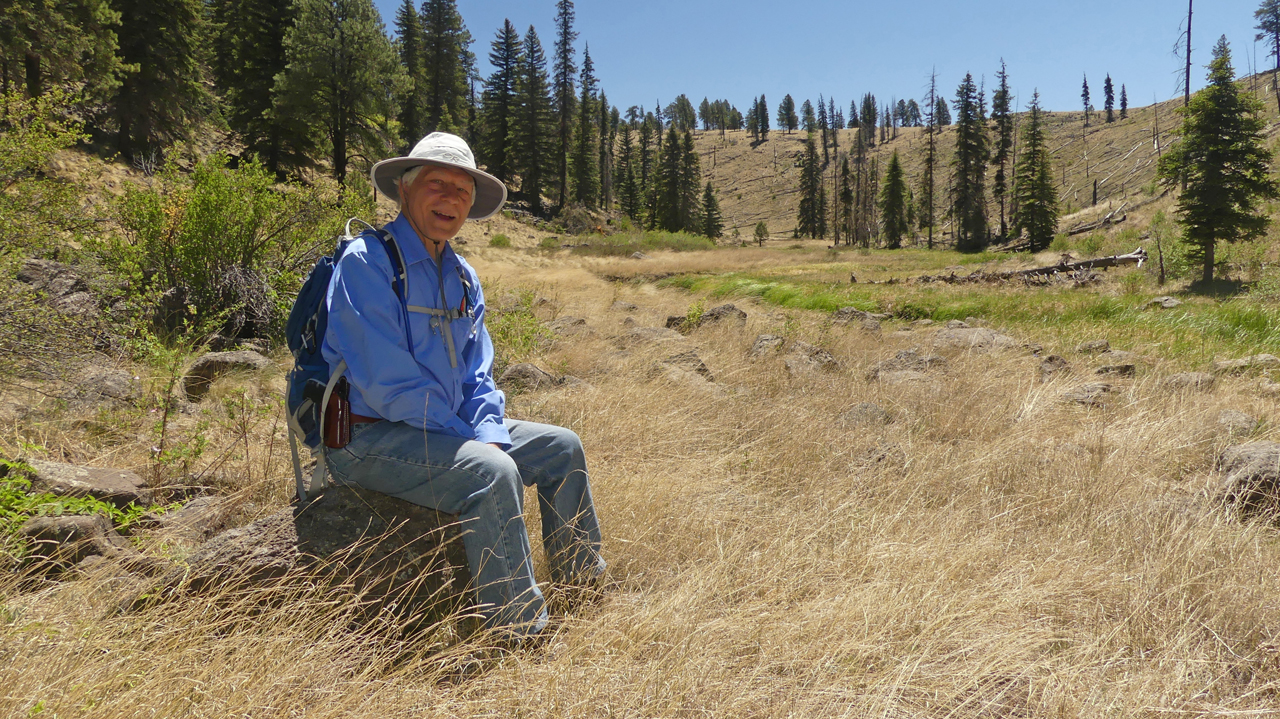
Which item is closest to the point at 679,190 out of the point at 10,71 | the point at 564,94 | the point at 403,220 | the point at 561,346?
the point at 564,94

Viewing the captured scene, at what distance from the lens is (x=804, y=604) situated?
2525mm

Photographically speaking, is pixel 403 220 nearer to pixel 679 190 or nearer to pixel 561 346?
pixel 561 346

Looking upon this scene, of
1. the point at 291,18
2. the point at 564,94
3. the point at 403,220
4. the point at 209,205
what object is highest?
the point at 564,94

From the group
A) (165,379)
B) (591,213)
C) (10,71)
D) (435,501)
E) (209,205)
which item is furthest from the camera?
(591,213)

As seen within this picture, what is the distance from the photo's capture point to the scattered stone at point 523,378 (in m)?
5.91

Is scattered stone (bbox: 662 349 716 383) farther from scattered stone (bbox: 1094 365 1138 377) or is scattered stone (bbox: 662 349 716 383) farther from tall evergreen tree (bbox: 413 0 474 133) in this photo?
Result: tall evergreen tree (bbox: 413 0 474 133)

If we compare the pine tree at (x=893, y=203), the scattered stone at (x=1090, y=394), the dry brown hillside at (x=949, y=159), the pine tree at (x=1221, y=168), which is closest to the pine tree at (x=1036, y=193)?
the dry brown hillside at (x=949, y=159)

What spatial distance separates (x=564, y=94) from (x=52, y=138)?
5039cm

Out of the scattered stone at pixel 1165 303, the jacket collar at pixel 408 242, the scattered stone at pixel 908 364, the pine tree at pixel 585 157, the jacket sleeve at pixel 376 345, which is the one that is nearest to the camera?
the jacket sleeve at pixel 376 345

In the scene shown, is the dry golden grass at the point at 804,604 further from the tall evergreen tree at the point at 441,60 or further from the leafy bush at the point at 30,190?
the tall evergreen tree at the point at 441,60

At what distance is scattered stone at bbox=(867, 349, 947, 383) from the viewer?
6.96 metres

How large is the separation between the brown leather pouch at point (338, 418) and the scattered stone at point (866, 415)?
3787 mm

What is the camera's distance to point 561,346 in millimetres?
8617

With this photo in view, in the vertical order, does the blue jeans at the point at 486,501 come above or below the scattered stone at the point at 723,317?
below
